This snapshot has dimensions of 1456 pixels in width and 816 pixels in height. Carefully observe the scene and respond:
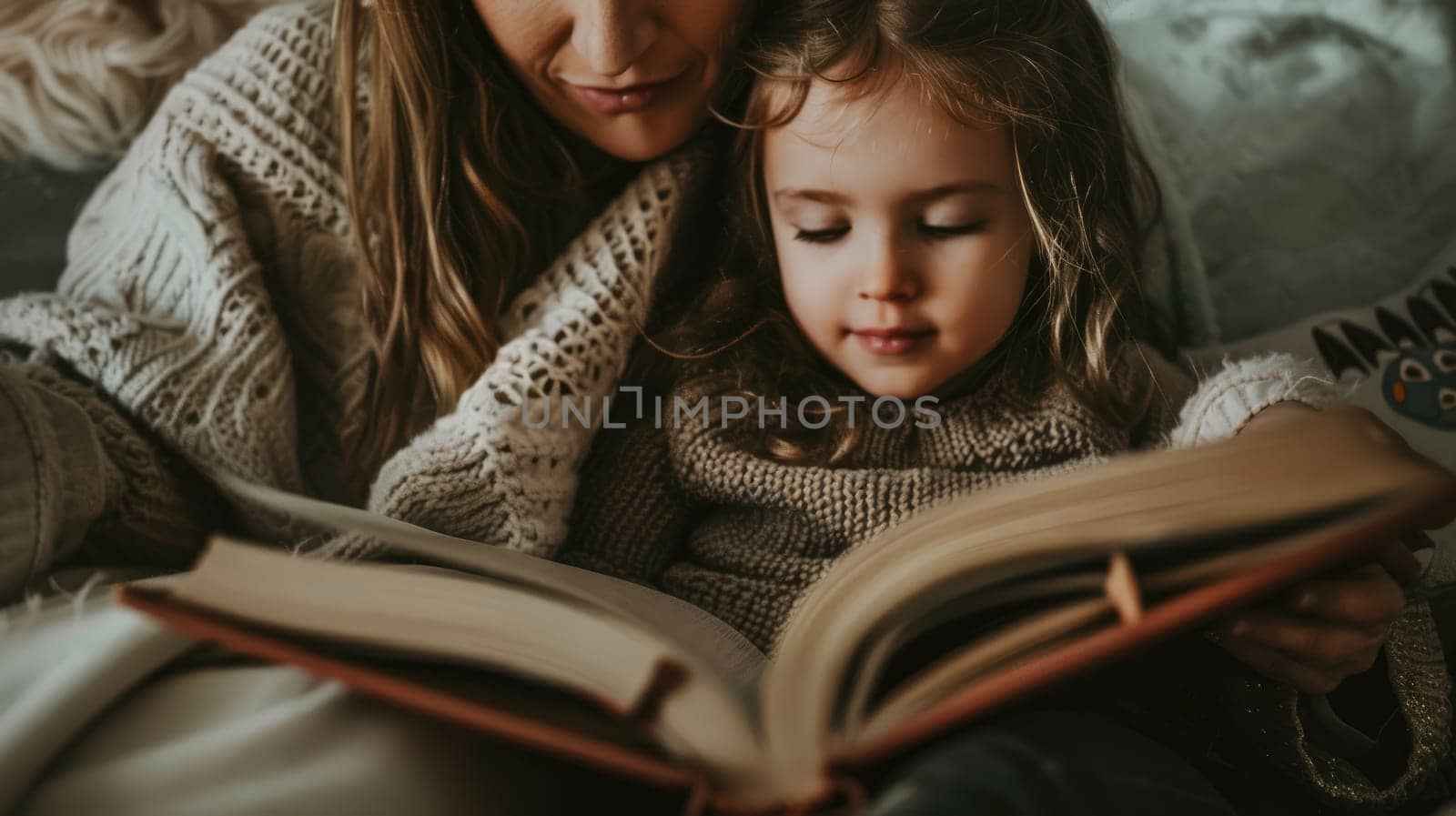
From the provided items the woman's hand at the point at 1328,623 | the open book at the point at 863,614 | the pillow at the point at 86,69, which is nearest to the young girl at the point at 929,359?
the woman's hand at the point at 1328,623

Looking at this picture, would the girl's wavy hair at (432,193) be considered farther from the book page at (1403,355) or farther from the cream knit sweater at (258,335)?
the book page at (1403,355)

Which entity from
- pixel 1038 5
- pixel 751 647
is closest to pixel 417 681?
pixel 751 647

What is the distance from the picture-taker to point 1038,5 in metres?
0.71

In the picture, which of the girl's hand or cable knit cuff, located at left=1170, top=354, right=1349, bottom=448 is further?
cable knit cuff, located at left=1170, top=354, right=1349, bottom=448

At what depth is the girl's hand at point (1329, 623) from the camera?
583 millimetres

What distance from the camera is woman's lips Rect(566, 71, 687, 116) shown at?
76 cm

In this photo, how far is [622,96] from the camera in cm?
76

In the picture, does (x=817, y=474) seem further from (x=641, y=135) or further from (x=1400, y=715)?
(x=1400, y=715)

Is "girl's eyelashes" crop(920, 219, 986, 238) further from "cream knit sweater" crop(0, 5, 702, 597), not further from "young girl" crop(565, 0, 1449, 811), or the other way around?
"cream knit sweater" crop(0, 5, 702, 597)

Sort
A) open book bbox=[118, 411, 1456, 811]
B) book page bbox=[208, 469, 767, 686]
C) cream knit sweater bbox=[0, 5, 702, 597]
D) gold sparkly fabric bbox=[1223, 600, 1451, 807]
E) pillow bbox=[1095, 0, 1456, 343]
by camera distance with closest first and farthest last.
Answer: open book bbox=[118, 411, 1456, 811], book page bbox=[208, 469, 767, 686], gold sparkly fabric bbox=[1223, 600, 1451, 807], cream knit sweater bbox=[0, 5, 702, 597], pillow bbox=[1095, 0, 1456, 343]

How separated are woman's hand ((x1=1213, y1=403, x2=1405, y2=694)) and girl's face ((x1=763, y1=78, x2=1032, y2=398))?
209 millimetres

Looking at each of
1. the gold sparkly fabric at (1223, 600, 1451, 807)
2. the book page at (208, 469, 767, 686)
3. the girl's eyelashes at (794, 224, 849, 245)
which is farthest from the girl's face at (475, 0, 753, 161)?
the gold sparkly fabric at (1223, 600, 1451, 807)

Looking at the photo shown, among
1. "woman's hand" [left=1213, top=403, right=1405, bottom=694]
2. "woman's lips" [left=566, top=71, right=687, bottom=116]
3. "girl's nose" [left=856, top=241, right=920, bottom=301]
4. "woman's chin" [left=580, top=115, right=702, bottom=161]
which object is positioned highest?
"woman's lips" [left=566, top=71, right=687, bottom=116]

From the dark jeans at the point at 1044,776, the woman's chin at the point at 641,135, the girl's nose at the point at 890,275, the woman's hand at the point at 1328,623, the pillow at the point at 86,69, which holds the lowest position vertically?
the woman's hand at the point at 1328,623
